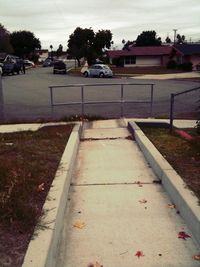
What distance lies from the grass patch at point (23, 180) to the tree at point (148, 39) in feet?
362

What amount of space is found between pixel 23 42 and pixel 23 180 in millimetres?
116695

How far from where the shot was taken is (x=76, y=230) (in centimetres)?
486

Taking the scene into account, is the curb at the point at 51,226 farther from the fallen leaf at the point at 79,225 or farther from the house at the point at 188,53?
the house at the point at 188,53

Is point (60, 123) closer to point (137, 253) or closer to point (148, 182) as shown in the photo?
point (148, 182)

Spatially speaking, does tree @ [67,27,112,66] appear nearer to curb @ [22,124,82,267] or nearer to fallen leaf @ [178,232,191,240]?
curb @ [22,124,82,267]

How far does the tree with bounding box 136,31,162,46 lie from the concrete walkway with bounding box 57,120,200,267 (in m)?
112

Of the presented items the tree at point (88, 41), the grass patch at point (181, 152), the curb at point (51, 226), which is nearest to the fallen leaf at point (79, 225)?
the curb at point (51, 226)

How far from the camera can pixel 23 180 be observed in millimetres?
5840

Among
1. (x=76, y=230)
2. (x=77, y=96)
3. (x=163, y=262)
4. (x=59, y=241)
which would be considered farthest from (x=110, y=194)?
(x=77, y=96)

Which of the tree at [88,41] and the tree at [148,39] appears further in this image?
the tree at [148,39]

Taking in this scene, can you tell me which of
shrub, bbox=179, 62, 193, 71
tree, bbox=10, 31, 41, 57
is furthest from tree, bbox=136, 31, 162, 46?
shrub, bbox=179, 62, 193, 71

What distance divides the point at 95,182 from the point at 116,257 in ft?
7.90

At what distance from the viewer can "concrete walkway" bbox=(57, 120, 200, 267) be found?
4219 mm

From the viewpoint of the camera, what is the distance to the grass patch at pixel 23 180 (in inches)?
159
